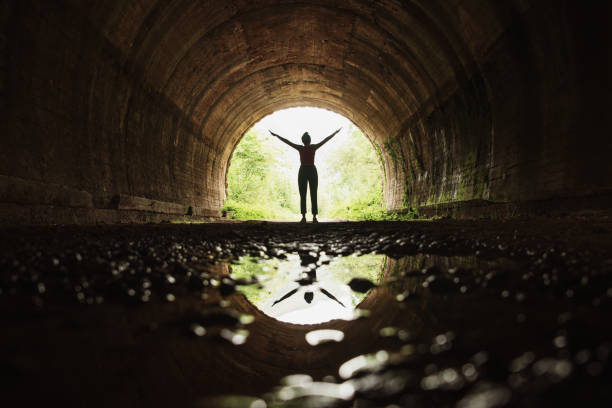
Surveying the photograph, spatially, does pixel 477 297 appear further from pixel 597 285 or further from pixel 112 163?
pixel 112 163

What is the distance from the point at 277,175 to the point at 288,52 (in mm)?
21916

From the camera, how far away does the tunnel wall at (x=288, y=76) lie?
17.9 ft

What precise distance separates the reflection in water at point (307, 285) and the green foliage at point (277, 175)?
572 inches

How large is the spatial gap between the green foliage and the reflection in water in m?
14.5

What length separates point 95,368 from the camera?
98 centimetres

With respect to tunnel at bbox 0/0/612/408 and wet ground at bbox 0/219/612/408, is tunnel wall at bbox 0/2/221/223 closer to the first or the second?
tunnel at bbox 0/0/612/408

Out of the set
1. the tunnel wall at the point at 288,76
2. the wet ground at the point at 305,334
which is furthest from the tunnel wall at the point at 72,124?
the wet ground at the point at 305,334

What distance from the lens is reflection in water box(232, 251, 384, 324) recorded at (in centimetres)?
180

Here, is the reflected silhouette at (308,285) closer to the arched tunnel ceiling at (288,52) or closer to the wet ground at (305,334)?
the wet ground at (305,334)

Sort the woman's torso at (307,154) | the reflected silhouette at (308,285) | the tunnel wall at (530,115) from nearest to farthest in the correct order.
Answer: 1. the reflected silhouette at (308,285)
2. the tunnel wall at (530,115)
3. the woman's torso at (307,154)

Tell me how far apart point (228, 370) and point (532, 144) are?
7.81m

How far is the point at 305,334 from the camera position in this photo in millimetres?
1537

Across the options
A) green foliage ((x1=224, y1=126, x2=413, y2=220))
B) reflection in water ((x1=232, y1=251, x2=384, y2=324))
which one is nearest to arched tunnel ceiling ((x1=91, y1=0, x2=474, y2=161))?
green foliage ((x1=224, y1=126, x2=413, y2=220))

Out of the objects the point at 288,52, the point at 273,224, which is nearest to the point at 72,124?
the point at 273,224
